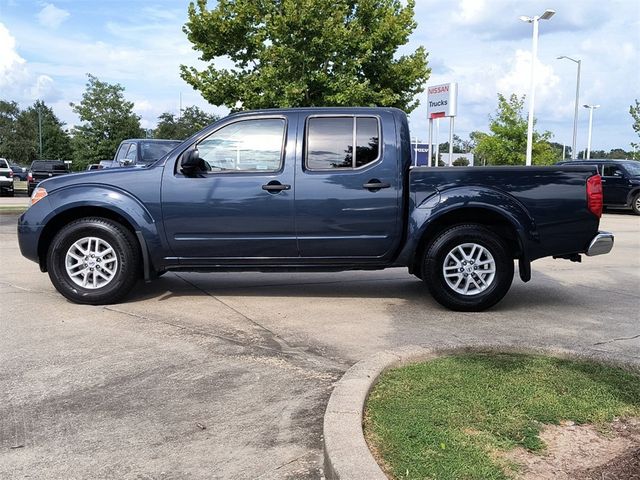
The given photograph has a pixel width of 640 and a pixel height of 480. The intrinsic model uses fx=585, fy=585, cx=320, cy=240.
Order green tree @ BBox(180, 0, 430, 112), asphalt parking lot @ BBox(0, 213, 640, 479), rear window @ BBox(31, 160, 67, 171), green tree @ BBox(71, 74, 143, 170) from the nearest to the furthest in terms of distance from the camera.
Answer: asphalt parking lot @ BBox(0, 213, 640, 479) → green tree @ BBox(180, 0, 430, 112) → rear window @ BBox(31, 160, 67, 171) → green tree @ BBox(71, 74, 143, 170)

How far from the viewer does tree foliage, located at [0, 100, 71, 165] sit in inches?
2950

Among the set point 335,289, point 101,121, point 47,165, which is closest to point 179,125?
point 101,121

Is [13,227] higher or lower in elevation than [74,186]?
lower

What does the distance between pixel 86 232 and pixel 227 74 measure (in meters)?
14.9

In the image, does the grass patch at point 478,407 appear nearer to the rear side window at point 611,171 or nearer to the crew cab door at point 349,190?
the crew cab door at point 349,190

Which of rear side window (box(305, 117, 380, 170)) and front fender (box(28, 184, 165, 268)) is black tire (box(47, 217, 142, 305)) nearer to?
front fender (box(28, 184, 165, 268))

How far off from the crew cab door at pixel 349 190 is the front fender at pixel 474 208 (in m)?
0.22

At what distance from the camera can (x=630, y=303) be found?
6.45m

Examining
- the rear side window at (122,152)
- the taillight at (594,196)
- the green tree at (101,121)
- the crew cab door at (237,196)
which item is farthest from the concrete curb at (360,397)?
the green tree at (101,121)

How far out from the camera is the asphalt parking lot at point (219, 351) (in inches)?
121

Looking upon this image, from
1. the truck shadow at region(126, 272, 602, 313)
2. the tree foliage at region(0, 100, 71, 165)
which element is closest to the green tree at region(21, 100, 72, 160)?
the tree foliage at region(0, 100, 71, 165)

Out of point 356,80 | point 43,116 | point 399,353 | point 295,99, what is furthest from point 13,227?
point 43,116

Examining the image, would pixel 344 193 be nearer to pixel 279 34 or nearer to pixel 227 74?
pixel 279 34

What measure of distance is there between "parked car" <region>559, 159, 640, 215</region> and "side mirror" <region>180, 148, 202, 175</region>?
17.2 meters
